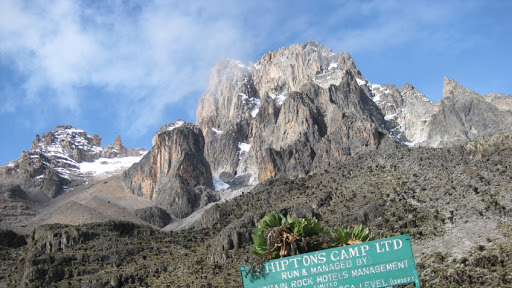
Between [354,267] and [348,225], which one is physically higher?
[348,225]

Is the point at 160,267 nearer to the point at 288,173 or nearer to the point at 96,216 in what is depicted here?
the point at 288,173

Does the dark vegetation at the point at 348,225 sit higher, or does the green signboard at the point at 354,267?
the dark vegetation at the point at 348,225

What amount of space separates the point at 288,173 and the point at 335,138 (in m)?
18.6

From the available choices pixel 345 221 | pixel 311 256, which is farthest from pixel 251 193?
pixel 311 256

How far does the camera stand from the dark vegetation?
6308 cm

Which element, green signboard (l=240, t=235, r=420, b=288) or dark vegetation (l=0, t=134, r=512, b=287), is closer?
green signboard (l=240, t=235, r=420, b=288)

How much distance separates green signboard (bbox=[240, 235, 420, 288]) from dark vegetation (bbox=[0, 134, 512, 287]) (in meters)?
37.1

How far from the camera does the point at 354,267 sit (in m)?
18.6

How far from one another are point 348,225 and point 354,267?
62.4 meters

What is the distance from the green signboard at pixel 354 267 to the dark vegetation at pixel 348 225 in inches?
1460

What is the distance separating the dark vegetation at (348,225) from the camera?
63.1 meters

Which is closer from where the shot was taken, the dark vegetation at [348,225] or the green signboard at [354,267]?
the green signboard at [354,267]

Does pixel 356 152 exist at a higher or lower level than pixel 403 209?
higher

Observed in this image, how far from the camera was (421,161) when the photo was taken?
10100 cm
